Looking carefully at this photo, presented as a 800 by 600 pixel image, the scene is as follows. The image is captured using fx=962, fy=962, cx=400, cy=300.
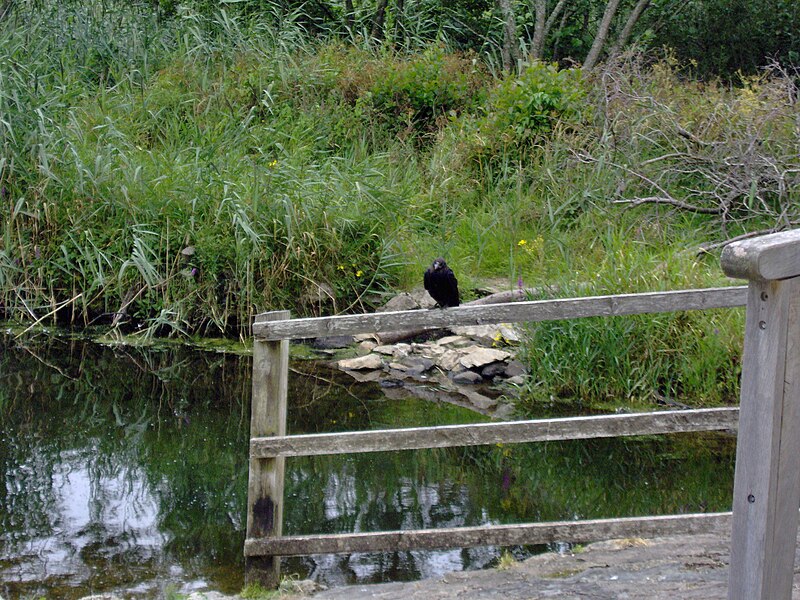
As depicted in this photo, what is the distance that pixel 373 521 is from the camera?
5.00 meters

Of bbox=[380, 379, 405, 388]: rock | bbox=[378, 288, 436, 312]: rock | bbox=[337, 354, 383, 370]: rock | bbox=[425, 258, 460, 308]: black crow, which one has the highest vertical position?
bbox=[425, 258, 460, 308]: black crow

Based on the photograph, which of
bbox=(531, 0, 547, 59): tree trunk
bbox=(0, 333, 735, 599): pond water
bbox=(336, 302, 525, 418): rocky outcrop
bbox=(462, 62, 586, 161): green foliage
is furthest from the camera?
bbox=(531, 0, 547, 59): tree trunk

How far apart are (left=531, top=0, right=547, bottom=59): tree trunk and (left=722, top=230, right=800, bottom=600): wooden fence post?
1037cm

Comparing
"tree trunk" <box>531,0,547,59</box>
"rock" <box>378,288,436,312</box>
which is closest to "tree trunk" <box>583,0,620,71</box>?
"tree trunk" <box>531,0,547,59</box>

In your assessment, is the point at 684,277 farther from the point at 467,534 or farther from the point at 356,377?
the point at 467,534

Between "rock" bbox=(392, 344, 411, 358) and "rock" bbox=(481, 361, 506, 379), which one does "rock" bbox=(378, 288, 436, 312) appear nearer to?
"rock" bbox=(392, 344, 411, 358)

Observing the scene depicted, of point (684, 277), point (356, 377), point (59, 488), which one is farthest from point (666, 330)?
point (59, 488)

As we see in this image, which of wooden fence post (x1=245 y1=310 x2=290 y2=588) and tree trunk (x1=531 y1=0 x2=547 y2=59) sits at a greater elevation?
tree trunk (x1=531 y1=0 x2=547 y2=59)

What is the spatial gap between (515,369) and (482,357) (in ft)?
1.10

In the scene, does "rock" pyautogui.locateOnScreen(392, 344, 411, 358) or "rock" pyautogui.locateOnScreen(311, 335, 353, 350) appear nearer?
"rock" pyautogui.locateOnScreen(392, 344, 411, 358)

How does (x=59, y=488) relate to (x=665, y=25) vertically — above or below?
below

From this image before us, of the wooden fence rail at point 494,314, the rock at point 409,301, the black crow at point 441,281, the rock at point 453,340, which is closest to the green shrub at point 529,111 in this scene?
the rock at point 409,301

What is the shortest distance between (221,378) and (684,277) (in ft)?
11.5

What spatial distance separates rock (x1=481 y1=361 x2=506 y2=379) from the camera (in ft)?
24.2
